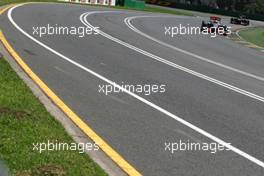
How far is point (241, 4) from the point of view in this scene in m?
98.6

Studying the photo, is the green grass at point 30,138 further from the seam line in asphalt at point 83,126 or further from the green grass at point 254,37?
the green grass at point 254,37

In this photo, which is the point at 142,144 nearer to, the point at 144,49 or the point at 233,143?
the point at 233,143

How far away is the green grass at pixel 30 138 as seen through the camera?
5.60 m

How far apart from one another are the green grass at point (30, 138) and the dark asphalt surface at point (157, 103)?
28.0 inches

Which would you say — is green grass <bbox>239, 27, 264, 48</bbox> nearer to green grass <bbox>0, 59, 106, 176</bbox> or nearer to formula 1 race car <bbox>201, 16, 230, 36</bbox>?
formula 1 race car <bbox>201, 16, 230, 36</bbox>

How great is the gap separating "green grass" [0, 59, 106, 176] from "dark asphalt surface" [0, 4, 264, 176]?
2.33 ft

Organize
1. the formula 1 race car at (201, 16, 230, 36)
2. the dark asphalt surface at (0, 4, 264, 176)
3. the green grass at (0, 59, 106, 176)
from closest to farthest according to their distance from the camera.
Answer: the green grass at (0, 59, 106, 176), the dark asphalt surface at (0, 4, 264, 176), the formula 1 race car at (201, 16, 230, 36)

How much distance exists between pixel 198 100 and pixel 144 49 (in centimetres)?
778

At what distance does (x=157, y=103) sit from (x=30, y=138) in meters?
3.83

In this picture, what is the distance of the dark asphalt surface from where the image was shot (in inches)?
267

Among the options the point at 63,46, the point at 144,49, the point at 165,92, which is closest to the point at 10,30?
the point at 63,46

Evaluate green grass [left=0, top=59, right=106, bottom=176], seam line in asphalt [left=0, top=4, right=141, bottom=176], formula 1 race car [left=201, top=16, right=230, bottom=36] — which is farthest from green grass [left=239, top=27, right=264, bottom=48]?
green grass [left=0, top=59, right=106, bottom=176]

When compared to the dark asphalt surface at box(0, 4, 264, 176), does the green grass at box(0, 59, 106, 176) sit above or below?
above

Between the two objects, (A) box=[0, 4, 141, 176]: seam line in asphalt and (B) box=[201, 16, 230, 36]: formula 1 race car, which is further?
(B) box=[201, 16, 230, 36]: formula 1 race car
